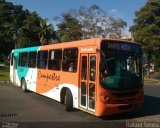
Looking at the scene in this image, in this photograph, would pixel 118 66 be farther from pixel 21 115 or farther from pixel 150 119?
pixel 21 115

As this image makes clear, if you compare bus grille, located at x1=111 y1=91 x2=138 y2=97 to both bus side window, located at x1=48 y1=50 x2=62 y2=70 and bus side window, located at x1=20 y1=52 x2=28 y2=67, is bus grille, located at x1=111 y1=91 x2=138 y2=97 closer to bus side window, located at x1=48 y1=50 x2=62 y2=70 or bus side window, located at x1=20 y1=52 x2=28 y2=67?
bus side window, located at x1=48 y1=50 x2=62 y2=70

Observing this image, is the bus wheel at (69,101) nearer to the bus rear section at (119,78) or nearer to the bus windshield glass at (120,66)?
the bus rear section at (119,78)

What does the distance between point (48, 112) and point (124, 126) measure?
12.4ft

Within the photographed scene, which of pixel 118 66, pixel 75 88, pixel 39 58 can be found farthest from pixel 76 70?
pixel 39 58

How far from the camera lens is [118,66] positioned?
11.8m

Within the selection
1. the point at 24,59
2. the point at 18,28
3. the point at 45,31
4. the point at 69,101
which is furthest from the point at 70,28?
the point at 69,101

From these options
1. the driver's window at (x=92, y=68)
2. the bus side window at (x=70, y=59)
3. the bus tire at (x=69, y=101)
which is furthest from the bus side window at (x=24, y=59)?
the driver's window at (x=92, y=68)

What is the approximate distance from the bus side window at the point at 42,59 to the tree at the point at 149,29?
30.1m

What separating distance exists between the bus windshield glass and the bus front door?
42 cm

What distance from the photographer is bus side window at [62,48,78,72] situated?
13.1 metres

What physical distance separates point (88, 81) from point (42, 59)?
5.66 metres

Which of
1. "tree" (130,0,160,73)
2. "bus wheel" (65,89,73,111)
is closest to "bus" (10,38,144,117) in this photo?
"bus wheel" (65,89,73,111)

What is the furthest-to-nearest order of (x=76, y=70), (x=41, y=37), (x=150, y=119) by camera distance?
(x=41, y=37)
(x=76, y=70)
(x=150, y=119)

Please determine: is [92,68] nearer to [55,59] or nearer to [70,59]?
[70,59]
